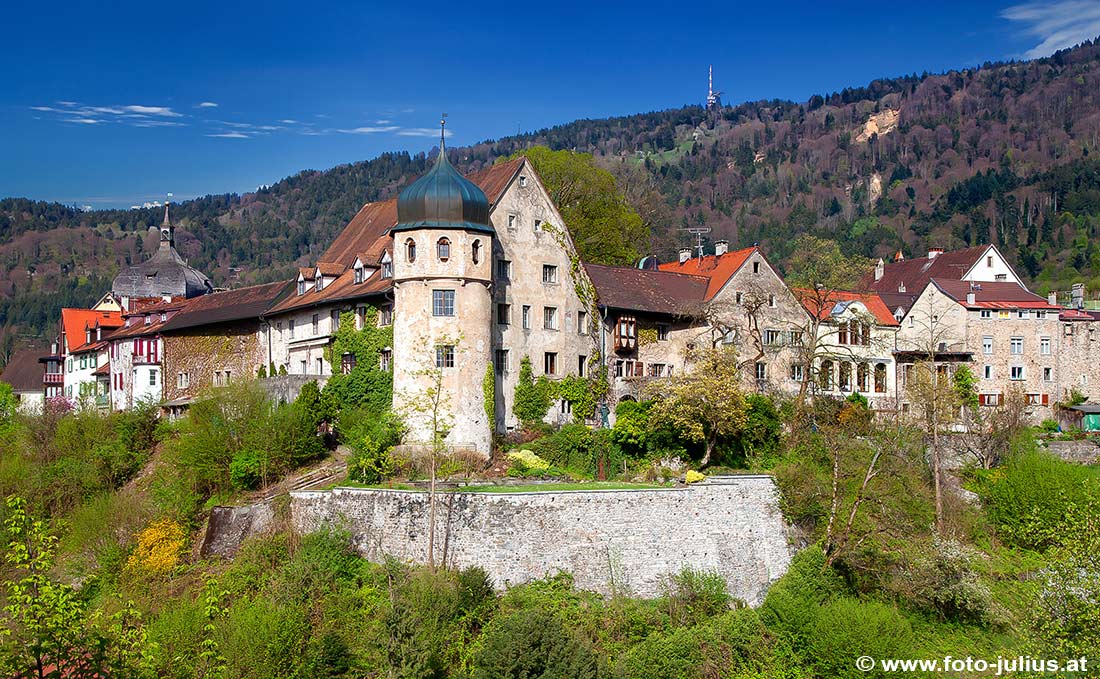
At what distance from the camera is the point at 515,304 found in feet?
154

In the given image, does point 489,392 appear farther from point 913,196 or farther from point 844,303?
point 913,196

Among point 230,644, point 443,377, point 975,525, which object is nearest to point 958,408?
point 975,525

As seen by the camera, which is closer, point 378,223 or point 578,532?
point 578,532

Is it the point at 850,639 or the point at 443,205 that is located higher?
the point at 443,205

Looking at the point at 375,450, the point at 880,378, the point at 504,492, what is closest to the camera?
the point at 504,492

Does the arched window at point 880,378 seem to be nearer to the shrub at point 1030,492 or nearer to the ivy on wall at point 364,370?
the shrub at point 1030,492

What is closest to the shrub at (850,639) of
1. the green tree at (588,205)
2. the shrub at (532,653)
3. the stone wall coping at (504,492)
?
the stone wall coping at (504,492)

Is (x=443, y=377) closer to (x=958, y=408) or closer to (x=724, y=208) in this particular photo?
(x=958, y=408)

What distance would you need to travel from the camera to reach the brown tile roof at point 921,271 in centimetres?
7081

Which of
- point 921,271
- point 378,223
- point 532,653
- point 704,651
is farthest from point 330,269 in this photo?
point 921,271

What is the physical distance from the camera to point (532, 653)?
29.9 metres

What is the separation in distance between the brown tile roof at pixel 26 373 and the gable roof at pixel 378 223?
35167mm

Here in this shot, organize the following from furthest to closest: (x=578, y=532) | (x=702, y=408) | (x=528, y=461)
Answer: (x=702, y=408), (x=528, y=461), (x=578, y=532)

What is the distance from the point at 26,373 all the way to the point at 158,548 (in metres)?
49.7
